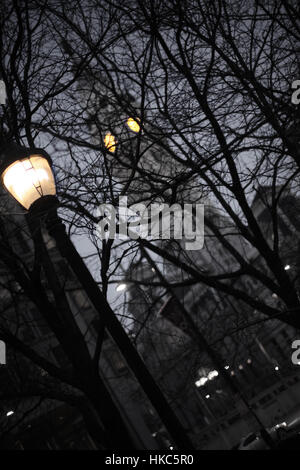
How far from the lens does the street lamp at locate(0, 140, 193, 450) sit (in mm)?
4141

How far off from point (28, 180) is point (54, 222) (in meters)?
0.50

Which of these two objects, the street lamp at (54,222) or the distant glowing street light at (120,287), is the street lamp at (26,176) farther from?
the distant glowing street light at (120,287)

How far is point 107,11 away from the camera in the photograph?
5.80m

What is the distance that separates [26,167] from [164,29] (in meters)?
3.10

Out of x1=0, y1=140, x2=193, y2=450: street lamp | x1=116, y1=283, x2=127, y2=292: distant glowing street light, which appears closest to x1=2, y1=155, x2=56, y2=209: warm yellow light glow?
x1=0, y1=140, x2=193, y2=450: street lamp

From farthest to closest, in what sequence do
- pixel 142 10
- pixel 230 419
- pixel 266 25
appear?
pixel 230 419 < pixel 266 25 < pixel 142 10

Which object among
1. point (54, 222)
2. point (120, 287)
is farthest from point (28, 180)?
point (120, 287)

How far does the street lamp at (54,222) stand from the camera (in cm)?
414

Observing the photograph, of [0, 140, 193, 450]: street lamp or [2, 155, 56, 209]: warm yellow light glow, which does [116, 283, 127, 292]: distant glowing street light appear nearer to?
[0, 140, 193, 450]: street lamp

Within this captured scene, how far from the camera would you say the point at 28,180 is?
4.26 m

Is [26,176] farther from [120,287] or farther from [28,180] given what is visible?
[120,287]

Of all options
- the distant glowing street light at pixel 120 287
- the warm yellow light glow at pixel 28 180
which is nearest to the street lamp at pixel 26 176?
the warm yellow light glow at pixel 28 180
